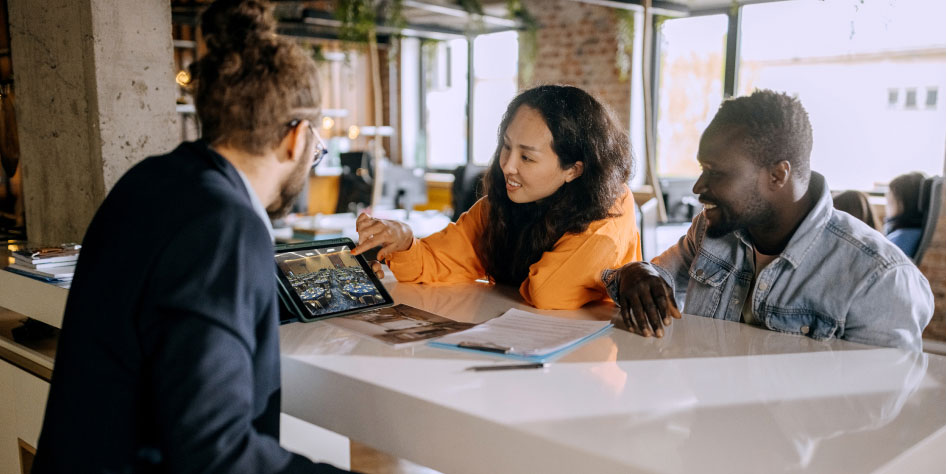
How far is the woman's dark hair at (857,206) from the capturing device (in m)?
3.09

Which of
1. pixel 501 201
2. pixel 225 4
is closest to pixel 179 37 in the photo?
pixel 501 201

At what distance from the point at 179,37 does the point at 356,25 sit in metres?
3.18

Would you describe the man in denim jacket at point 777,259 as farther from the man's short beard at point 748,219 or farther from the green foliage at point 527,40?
the green foliage at point 527,40

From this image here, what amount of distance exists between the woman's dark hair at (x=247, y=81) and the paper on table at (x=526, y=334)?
0.52 m

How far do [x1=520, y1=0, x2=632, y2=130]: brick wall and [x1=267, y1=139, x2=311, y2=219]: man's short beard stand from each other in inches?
231

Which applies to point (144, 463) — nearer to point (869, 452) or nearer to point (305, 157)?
point (305, 157)

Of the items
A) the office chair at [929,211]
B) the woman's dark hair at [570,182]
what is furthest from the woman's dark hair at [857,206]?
the woman's dark hair at [570,182]

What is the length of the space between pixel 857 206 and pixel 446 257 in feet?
6.70

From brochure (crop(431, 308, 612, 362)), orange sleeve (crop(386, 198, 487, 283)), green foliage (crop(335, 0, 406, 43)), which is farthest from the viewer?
green foliage (crop(335, 0, 406, 43))

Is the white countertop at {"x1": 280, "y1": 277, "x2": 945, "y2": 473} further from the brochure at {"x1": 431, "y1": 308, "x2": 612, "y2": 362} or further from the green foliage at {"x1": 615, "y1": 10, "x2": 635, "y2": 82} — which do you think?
the green foliage at {"x1": 615, "y1": 10, "x2": 635, "y2": 82}

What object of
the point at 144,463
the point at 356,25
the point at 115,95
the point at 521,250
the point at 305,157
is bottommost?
the point at 144,463

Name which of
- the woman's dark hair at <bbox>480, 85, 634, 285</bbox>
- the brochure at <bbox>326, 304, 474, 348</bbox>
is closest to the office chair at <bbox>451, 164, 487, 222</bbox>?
the woman's dark hair at <bbox>480, 85, 634, 285</bbox>

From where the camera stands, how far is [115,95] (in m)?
2.39

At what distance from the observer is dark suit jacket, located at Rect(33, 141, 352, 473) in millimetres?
943
